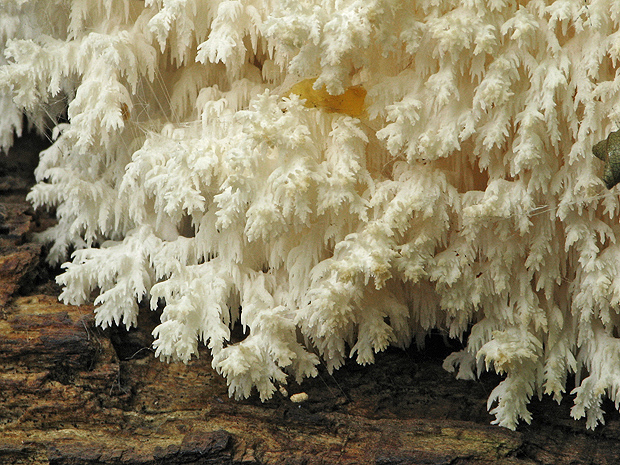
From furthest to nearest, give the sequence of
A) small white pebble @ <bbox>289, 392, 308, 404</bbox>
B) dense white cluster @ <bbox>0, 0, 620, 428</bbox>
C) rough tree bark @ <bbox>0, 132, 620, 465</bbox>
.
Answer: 1. small white pebble @ <bbox>289, 392, 308, 404</bbox>
2. rough tree bark @ <bbox>0, 132, 620, 465</bbox>
3. dense white cluster @ <bbox>0, 0, 620, 428</bbox>

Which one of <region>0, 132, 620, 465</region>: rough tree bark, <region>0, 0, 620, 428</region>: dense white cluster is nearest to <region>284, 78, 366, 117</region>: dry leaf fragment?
<region>0, 0, 620, 428</region>: dense white cluster

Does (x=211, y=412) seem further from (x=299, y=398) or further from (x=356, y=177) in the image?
(x=356, y=177)

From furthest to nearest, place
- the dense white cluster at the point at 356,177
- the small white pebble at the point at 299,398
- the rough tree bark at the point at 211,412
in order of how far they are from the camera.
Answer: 1. the small white pebble at the point at 299,398
2. the rough tree bark at the point at 211,412
3. the dense white cluster at the point at 356,177

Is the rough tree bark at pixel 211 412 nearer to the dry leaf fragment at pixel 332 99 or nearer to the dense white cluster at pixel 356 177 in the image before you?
the dense white cluster at pixel 356 177

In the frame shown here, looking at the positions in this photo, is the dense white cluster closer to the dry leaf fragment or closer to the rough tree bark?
the dry leaf fragment

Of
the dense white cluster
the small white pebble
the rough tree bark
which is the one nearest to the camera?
the dense white cluster

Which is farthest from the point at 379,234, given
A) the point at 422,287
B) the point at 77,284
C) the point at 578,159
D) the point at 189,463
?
the point at 77,284

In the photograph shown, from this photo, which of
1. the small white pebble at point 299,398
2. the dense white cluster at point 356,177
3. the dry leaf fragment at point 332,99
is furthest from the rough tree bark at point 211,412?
the dry leaf fragment at point 332,99
